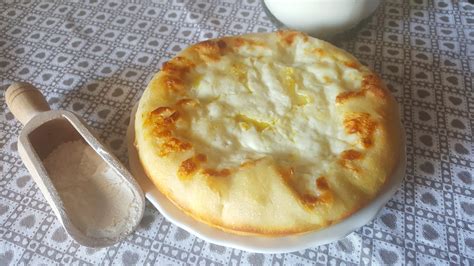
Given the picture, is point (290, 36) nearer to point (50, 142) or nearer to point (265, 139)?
point (265, 139)

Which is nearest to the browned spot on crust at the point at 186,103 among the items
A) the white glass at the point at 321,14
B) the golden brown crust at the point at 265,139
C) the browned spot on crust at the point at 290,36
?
the golden brown crust at the point at 265,139

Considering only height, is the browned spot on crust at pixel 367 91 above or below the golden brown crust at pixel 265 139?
above

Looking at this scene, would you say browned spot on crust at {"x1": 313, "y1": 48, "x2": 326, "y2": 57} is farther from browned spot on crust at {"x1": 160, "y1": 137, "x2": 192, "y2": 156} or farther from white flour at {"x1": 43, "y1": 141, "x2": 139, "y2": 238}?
white flour at {"x1": 43, "y1": 141, "x2": 139, "y2": 238}

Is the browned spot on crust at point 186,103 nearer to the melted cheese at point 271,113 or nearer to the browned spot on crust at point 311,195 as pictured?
the melted cheese at point 271,113

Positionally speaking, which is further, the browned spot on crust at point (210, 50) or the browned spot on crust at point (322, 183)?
the browned spot on crust at point (210, 50)

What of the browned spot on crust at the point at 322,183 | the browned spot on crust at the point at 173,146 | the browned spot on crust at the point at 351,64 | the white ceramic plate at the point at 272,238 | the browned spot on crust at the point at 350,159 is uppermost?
the browned spot on crust at the point at 351,64

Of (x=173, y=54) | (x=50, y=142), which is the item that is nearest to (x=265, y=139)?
(x=50, y=142)

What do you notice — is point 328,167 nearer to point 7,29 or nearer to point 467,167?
point 467,167

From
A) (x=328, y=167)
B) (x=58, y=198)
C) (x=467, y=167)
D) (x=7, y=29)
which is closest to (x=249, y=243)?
(x=328, y=167)
